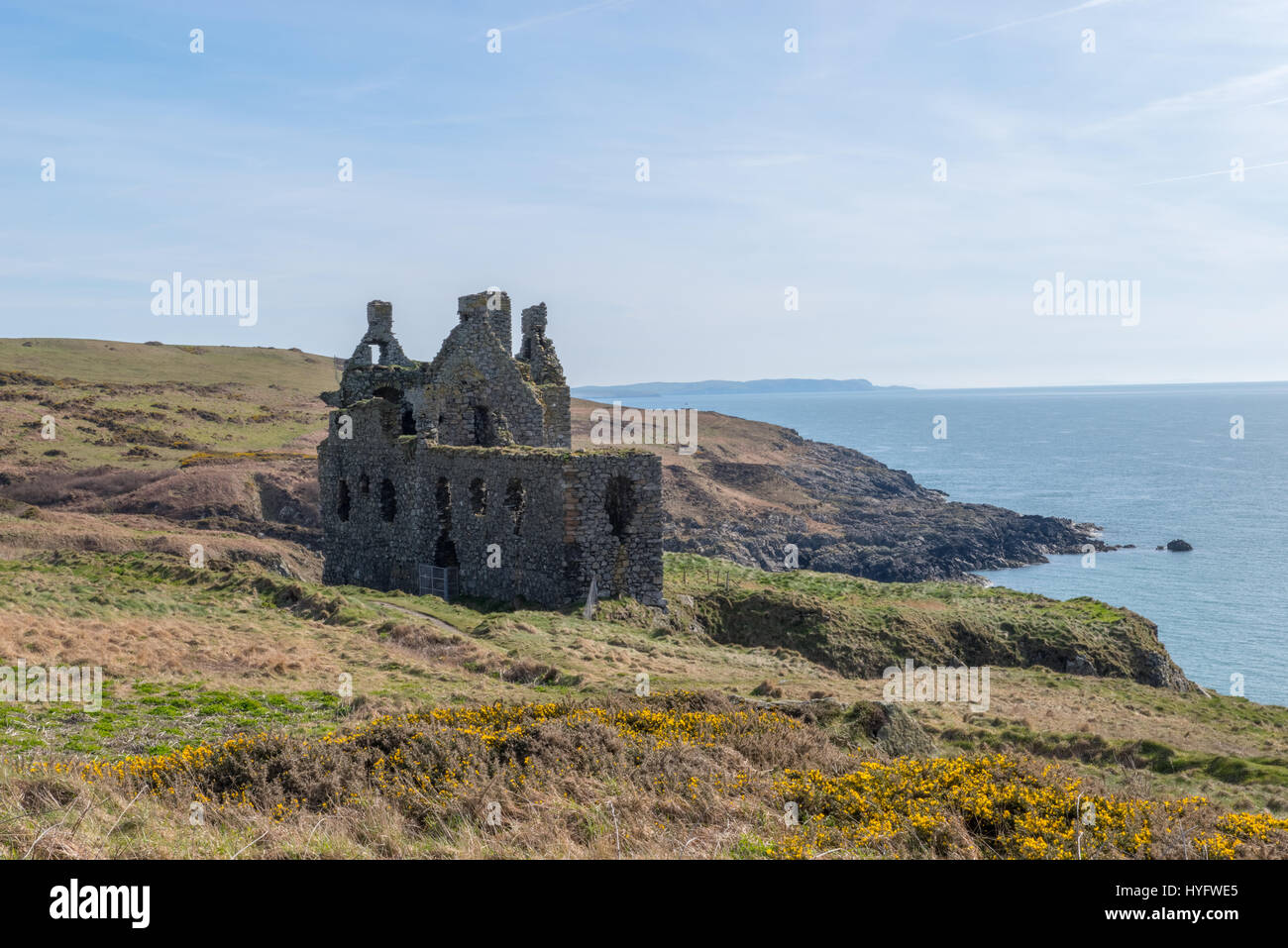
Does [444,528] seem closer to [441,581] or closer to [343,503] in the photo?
[441,581]

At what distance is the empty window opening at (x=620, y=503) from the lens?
2783 centimetres

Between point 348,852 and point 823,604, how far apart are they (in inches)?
926

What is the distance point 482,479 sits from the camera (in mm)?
29625

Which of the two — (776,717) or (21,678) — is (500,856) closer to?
(776,717)

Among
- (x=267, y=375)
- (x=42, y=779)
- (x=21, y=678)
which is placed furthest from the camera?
(x=267, y=375)

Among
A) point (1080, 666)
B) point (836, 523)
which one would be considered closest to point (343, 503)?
point (1080, 666)

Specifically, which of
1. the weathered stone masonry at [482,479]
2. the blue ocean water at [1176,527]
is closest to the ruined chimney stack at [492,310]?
the weathered stone masonry at [482,479]

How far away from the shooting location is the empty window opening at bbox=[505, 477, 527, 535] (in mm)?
28312

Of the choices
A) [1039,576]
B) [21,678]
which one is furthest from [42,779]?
[1039,576]

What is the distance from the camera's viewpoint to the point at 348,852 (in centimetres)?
815

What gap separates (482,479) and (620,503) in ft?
14.8

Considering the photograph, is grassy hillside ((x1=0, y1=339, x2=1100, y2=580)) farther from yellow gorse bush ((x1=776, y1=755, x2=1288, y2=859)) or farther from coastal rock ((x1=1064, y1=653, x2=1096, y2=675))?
yellow gorse bush ((x1=776, y1=755, x2=1288, y2=859))

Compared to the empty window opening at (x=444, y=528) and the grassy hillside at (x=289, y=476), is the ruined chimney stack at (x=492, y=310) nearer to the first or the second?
the empty window opening at (x=444, y=528)

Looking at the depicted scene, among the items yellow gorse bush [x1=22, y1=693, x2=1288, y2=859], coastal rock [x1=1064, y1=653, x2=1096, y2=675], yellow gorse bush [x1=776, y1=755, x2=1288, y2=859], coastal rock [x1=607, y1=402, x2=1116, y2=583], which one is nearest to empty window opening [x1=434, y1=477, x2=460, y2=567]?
yellow gorse bush [x1=22, y1=693, x2=1288, y2=859]
